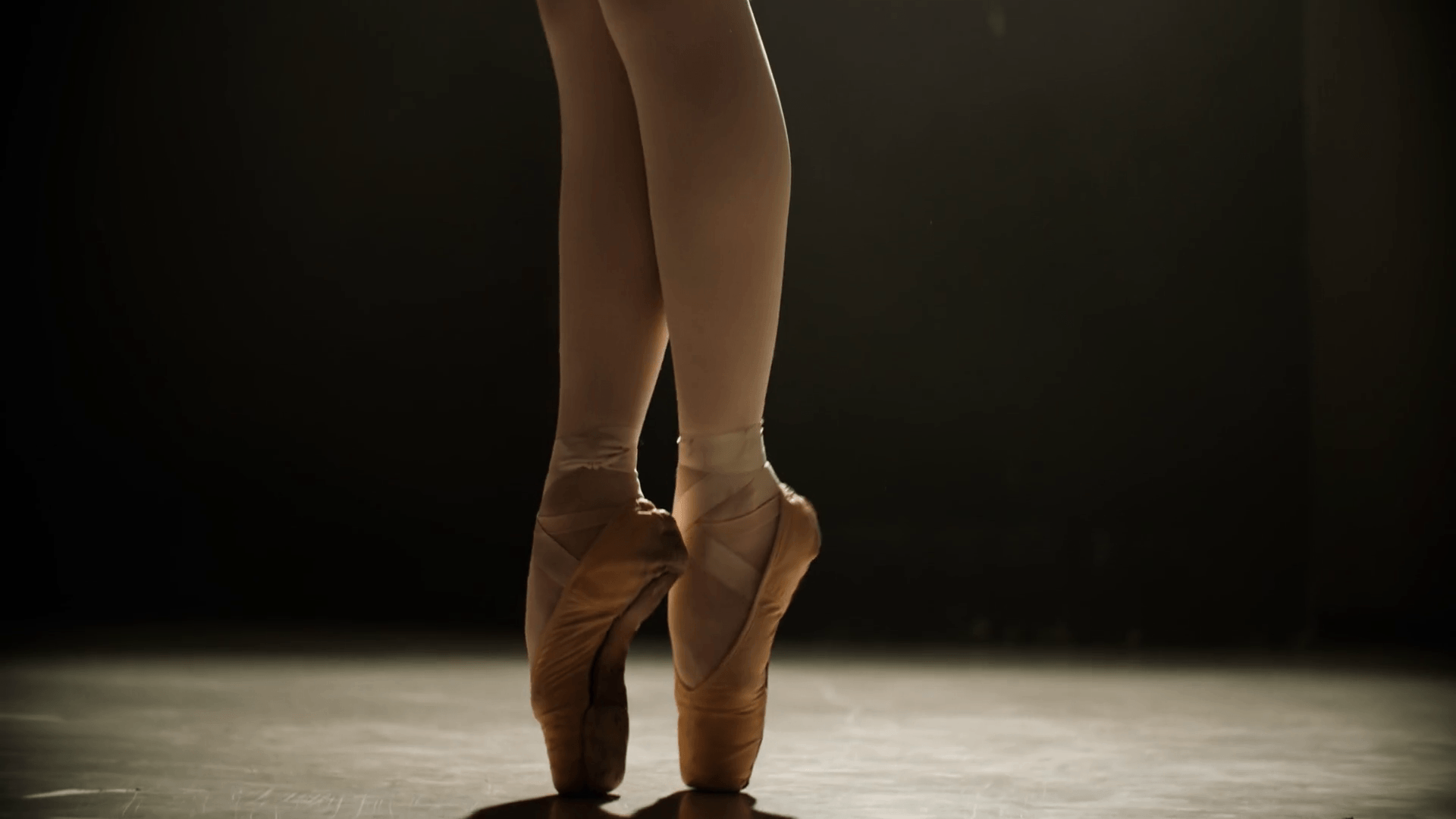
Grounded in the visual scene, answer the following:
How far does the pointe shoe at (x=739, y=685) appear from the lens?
89cm

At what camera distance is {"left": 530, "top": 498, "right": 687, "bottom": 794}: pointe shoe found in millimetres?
851

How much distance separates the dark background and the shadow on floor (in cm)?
152

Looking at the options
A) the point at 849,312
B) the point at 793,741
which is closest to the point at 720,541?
the point at 793,741

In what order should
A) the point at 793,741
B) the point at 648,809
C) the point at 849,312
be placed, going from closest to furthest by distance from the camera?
the point at 648,809
the point at 793,741
the point at 849,312

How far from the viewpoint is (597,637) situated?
885 millimetres

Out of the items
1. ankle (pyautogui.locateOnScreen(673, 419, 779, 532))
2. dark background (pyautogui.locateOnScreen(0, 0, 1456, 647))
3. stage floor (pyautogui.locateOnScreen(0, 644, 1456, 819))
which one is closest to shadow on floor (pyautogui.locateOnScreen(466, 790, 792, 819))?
stage floor (pyautogui.locateOnScreen(0, 644, 1456, 819))

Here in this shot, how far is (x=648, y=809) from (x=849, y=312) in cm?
190

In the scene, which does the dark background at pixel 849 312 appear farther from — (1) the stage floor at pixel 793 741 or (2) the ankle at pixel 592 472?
(2) the ankle at pixel 592 472

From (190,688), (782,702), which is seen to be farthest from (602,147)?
(190,688)

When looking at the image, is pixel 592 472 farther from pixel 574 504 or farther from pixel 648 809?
pixel 648 809

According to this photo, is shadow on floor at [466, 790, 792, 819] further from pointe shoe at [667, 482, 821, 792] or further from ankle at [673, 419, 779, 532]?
ankle at [673, 419, 779, 532]

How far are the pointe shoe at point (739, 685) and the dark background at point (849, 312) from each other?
150 cm

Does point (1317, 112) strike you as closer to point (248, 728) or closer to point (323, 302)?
point (323, 302)

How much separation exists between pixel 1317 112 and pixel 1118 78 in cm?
36
